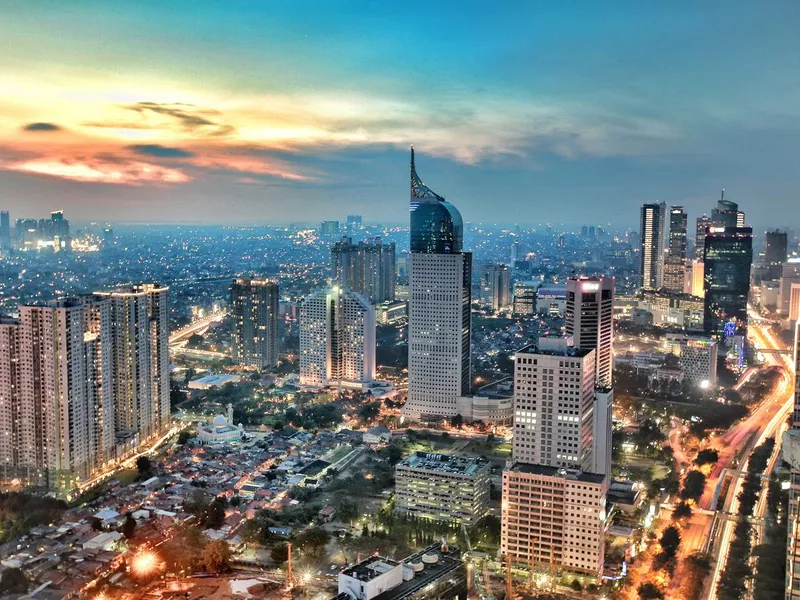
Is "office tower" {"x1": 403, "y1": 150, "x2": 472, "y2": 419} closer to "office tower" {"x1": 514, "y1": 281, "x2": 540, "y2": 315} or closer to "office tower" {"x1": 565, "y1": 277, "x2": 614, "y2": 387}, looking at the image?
"office tower" {"x1": 565, "y1": 277, "x2": 614, "y2": 387}

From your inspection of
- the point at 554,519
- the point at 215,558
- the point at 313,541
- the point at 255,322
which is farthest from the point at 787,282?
the point at 215,558

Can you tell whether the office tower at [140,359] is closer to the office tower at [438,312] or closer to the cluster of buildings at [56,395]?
the cluster of buildings at [56,395]

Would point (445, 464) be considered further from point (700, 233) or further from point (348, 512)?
point (700, 233)

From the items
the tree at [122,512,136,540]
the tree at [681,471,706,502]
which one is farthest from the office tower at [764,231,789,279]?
the tree at [122,512,136,540]

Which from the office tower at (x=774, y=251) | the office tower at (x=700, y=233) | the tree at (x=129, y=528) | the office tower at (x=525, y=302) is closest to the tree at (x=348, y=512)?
the tree at (x=129, y=528)

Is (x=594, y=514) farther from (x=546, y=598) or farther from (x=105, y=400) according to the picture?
(x=105, y=400)

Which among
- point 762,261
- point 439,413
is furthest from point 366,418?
point 762,261
